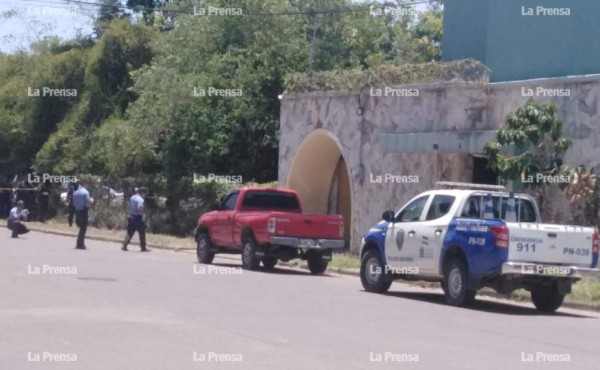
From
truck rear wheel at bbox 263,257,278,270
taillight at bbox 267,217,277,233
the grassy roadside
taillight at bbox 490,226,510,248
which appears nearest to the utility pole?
the grassy roadside

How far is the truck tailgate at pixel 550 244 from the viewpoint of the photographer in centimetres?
1823

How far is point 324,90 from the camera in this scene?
32.4 meters

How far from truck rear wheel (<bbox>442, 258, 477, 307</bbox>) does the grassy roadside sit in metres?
2.36

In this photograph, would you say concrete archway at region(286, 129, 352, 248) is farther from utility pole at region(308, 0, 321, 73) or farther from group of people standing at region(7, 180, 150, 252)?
utility pole at region(308, 0, 321, 73)

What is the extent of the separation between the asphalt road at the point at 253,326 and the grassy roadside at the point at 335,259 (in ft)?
1.86

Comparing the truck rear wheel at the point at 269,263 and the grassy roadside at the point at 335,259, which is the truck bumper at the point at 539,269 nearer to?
the grassy roadside at the point at 335,259

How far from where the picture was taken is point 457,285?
19.0 metres

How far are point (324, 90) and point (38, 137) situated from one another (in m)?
22.7

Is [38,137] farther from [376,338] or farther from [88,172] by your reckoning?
[376,338]

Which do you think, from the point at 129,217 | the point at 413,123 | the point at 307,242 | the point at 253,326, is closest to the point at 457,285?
the point at 253,326

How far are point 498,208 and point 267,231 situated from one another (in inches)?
265

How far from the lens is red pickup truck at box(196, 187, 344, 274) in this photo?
2478 centimetres

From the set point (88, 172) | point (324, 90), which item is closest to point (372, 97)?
point (324, 90)

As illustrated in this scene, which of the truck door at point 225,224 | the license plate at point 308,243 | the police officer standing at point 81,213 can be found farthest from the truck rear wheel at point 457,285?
the police officer standing at point 81,213
